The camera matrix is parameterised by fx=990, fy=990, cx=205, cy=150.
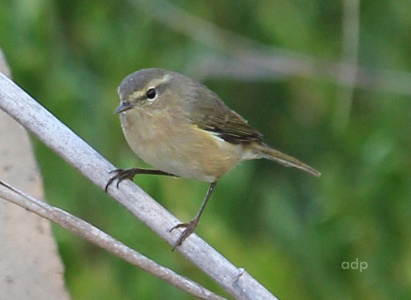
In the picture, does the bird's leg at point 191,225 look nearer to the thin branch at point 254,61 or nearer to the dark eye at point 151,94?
the dark eye at point 151,94

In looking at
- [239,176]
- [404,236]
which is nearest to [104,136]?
[239,176]

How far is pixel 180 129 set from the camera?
3926mm

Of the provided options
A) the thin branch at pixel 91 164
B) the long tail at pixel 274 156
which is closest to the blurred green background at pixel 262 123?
the long tail at pixel 274 156

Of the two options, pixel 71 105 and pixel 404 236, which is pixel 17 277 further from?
pixel 404 236

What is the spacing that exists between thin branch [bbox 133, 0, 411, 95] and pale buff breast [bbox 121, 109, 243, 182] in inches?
35.6

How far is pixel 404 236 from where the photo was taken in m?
4.40

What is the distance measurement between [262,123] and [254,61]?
61 centimetres

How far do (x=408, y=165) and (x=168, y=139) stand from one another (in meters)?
1.22

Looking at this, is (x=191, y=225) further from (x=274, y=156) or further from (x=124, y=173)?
(x=274, y=156)

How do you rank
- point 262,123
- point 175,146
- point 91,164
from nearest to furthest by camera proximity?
1. point 91,164
2. point 175,146
3. point 262,123

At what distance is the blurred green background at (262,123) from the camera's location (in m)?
4.19

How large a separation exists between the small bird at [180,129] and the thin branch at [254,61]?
2.12ft

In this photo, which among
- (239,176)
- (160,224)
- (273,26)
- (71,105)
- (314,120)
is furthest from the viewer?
(314,120)

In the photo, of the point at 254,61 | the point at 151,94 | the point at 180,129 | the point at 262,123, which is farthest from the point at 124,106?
the point at 262,123
